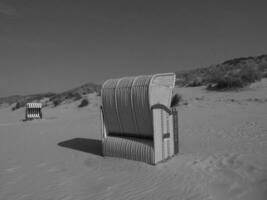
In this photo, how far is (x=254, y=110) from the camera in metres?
12.6

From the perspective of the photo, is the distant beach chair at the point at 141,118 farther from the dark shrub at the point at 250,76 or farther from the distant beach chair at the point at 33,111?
the distant beach chair at the point at 33,111

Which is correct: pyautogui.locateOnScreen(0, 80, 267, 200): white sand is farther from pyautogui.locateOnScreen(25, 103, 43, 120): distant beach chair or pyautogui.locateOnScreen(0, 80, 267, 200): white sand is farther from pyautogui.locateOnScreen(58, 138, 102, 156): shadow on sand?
pyautogui.locateOnScreen(25, 103, 43, 120): distant beach chair

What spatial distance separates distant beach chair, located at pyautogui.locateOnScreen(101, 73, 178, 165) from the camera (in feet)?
20.0

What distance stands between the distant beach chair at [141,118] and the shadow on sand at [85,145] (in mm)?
1197

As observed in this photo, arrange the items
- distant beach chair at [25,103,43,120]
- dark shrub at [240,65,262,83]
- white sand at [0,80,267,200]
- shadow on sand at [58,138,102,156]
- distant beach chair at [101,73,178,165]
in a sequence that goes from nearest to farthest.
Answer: white sand at [0,80,267,200] < distant beach chair at [101,73,178,165] < shadow on sand at [58,138,102,156] < dark shrub at [240,65,262,83] < distant beach chair at [25,103,43,120]

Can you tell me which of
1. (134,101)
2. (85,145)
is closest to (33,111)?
(85,145)

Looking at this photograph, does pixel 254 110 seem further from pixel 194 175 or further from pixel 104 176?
pixel 104 176

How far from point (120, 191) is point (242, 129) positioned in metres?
6.32

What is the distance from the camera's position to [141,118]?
6.45 m

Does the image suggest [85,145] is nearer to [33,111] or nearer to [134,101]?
[134,101]

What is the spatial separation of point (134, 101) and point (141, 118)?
49 cm

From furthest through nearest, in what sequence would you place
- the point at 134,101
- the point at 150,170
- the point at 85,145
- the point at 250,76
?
the point at 250,76 < the point at 85,145 < the point at 134,101 < the point at 150,170

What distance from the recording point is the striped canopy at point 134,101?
6.17 metres

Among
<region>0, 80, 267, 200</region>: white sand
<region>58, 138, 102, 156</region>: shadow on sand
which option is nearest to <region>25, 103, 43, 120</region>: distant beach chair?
<region>0, 80, 267, 200</region>: white sand
